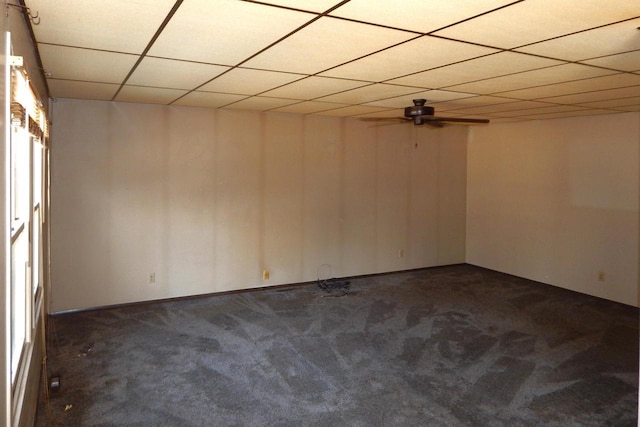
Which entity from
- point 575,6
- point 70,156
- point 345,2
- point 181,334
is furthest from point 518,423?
point 70,156

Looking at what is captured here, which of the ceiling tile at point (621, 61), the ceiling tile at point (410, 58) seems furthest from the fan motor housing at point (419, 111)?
the ceiling tile at point (621, 61)

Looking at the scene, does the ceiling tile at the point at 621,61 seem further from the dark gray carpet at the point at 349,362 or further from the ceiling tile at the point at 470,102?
the dark gray carpet at the point at 349,362

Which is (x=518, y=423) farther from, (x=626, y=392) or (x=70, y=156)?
(x=70, y=156)

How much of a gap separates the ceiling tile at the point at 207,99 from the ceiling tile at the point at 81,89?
689 mm

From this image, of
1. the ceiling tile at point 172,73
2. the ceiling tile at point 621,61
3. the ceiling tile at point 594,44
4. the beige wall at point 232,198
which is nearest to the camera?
the ceiling tile at point 594,44

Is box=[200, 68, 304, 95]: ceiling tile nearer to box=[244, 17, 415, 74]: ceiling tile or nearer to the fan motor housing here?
box=[244, 17, 415, 74]: ceiling tile

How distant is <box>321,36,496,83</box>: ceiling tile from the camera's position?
2482 mm

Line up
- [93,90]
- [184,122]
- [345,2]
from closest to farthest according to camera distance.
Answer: [345,2], [93,90], [184,122]

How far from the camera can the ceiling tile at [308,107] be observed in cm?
483

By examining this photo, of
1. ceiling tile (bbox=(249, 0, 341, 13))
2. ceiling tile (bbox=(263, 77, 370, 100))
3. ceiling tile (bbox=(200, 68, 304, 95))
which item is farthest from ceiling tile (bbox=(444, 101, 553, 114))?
ceiling tile (bbox=(249, 0, 341, 13))

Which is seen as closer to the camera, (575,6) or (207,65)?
(575,6)

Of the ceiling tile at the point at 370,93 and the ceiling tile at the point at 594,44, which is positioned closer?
the ceiling tile at the point at 594,44

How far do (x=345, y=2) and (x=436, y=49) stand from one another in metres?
0.91

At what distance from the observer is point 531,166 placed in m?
6.32
